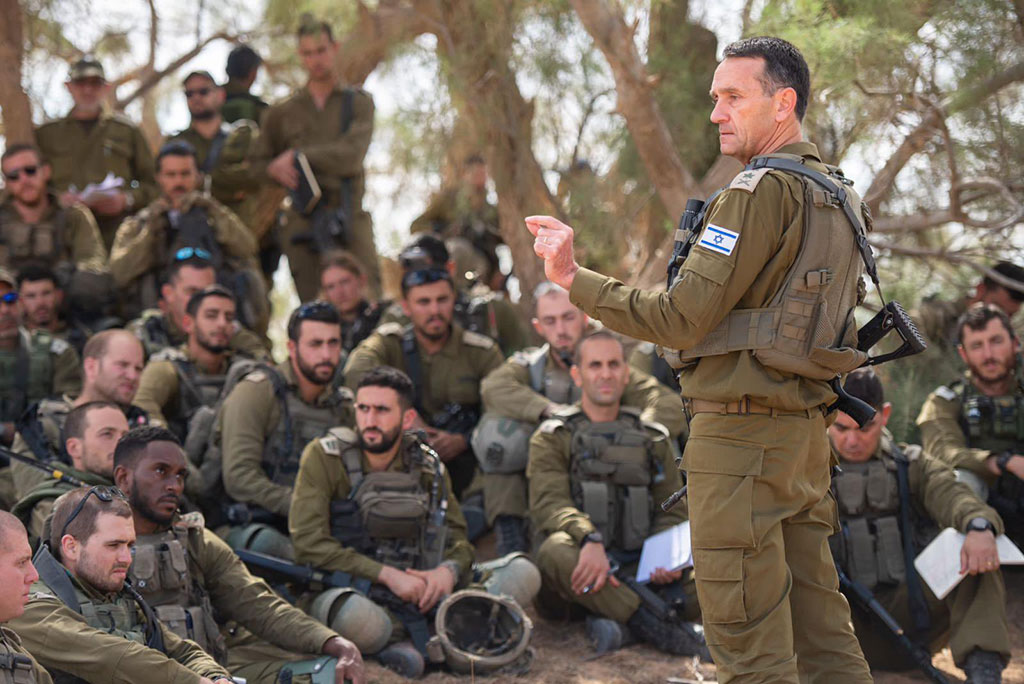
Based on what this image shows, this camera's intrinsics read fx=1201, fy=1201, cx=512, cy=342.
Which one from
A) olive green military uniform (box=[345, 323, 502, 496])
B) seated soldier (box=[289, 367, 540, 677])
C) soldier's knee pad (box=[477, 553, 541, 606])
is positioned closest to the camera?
seated soldier (box=[289, 367, 540, 677])

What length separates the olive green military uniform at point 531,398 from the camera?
6.43m

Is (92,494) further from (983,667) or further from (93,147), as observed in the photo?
(93,147)

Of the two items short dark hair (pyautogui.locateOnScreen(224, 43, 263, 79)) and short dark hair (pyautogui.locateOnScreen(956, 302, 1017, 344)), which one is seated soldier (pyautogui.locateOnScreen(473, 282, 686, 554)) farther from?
short dark hair (pyautogui.locateOnScreen(224, 43, 263, 79))

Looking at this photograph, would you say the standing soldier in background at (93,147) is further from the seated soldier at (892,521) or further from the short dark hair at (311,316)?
the seated soldier at (892,521)

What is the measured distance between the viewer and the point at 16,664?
3.38 metres

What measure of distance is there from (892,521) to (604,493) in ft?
4.52

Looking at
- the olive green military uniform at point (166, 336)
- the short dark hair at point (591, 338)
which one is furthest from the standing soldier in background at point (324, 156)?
the short dark hair at point (591, 338)

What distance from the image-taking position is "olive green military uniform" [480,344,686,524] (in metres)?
6.43

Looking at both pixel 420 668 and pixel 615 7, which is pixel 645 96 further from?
pixel 420 668

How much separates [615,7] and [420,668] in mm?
4055

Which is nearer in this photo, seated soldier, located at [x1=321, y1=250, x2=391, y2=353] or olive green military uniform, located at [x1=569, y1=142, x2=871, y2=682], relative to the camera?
olive green military uniform, located at [x1=569, y1=142, x2=871, y2=682]

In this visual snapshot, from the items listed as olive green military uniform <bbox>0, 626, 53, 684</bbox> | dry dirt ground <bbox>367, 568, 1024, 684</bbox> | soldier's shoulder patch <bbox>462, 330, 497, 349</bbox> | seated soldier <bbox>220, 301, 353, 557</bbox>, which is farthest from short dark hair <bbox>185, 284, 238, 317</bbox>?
olive green military uniform <bbox>0, 626, 53, 684</bbox>

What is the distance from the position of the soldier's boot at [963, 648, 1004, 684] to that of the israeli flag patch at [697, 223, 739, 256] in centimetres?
281

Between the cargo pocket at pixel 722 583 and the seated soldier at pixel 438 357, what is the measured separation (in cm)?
375
